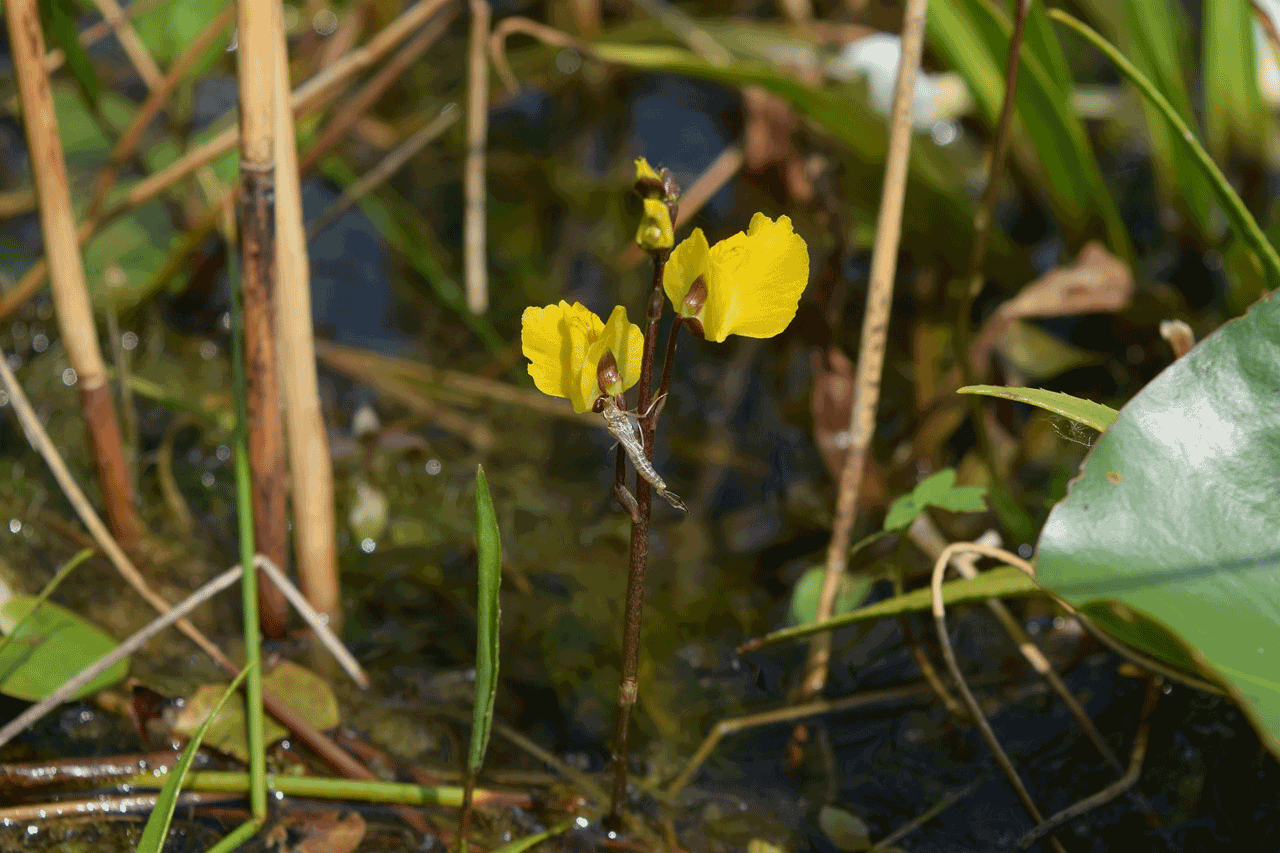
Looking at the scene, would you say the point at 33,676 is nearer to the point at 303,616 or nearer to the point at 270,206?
the point at 303,616

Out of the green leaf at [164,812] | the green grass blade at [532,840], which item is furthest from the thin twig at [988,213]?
the green leaf at [164,812]

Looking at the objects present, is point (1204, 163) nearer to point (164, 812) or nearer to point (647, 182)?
point (647, 182)

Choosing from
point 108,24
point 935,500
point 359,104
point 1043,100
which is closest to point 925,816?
point 935,500

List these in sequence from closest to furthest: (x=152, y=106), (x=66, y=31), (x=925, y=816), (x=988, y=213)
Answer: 1. (x=925, y=816)
2. (x=988, y=213)
3. (x=66, y=31)
4. (x=152, y=106)

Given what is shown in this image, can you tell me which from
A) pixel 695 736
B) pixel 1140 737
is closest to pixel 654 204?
pixel 695 736

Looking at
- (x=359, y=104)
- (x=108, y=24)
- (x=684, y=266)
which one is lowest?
(x=684, y=266)

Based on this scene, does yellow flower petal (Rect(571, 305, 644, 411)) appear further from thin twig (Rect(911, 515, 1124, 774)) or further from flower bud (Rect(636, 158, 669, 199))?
thin twig (Rect(911, 515, 1124, 774))
